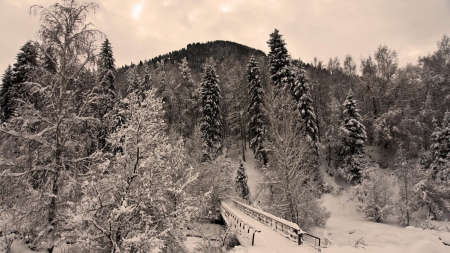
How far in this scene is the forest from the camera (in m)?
6.94

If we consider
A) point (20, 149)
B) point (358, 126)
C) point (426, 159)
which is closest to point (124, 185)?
point (20, 149)

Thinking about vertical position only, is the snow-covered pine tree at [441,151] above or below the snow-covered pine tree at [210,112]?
below

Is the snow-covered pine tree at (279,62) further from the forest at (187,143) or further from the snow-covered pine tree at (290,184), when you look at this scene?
the snow-covered pine tree at (290,184)

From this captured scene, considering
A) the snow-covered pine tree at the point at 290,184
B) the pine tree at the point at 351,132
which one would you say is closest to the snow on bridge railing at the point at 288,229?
the snow-covered pine tree at the point at 290,184

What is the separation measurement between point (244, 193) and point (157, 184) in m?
25.2

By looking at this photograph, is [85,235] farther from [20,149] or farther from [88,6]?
[88,6]

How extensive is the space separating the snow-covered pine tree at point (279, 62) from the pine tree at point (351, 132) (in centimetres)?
901

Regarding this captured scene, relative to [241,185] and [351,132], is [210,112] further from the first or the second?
[351,132]

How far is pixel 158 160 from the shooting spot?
7059 millimetres

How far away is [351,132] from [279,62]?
13453 millimetres

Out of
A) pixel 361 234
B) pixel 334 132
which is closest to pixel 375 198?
pixel 361 234

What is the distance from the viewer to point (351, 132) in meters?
33.7

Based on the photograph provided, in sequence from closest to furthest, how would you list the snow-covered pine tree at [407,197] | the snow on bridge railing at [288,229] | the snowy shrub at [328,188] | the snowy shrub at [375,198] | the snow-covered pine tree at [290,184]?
the snow on bridge railing at [288,229], the snow-covered pine tree at [290,184], the snow-covered pine tree at [407,197], the snowy shrub at [375,198], the snowy shrub at [328,188]

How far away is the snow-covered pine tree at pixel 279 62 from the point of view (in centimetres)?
3319
